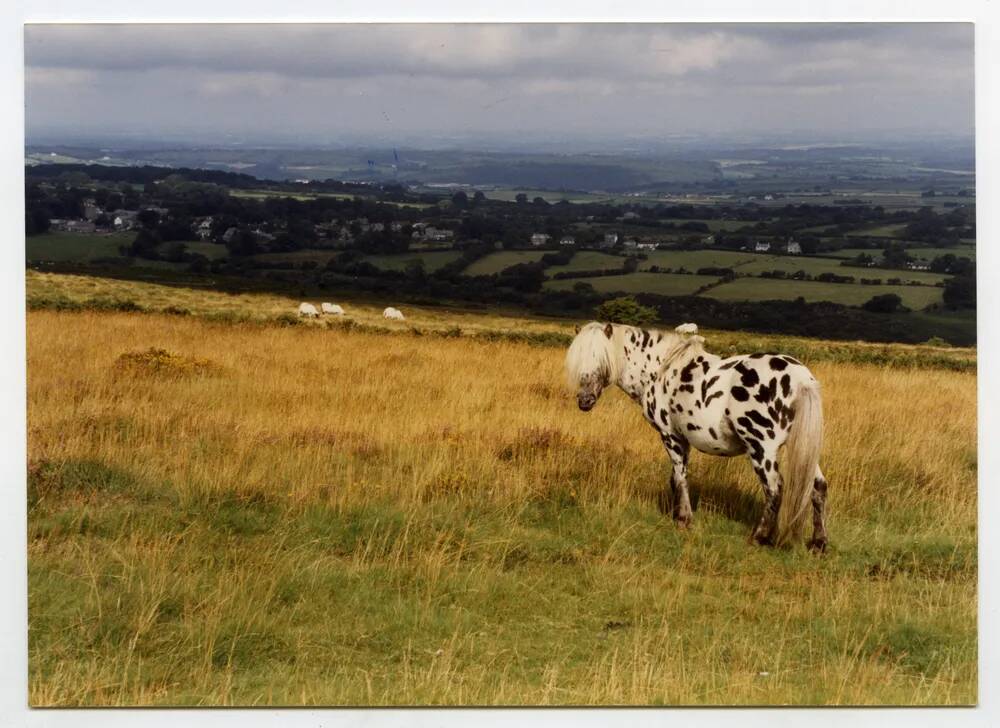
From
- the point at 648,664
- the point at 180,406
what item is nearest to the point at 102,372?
the point at 180,406

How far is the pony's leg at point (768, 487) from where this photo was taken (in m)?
7.53

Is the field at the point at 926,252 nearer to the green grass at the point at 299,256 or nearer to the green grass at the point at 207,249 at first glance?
the green grass at the point at 299,256

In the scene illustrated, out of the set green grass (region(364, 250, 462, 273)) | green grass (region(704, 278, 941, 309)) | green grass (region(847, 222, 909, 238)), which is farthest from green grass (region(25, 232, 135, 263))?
green grass (region(847, 222, 909, 238))

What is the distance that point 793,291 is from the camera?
15398mm

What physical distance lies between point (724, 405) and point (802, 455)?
0.74m

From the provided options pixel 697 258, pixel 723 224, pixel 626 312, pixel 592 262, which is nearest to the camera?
pixel 723 224

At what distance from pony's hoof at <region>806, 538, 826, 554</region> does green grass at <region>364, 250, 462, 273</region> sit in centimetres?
828

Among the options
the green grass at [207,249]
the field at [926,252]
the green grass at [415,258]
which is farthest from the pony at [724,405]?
the green grass at [207,249]

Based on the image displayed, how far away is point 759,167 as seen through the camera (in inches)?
444

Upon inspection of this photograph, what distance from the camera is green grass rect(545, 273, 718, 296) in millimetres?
15078

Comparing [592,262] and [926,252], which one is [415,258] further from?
[926,252]

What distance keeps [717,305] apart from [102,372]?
9.98 metres

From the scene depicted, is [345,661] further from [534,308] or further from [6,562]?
[534,308]

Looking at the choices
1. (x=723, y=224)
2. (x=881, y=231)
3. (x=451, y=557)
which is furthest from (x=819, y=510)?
(x=723, y=224)
